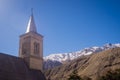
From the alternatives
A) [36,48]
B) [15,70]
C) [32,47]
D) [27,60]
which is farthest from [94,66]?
[15,70]

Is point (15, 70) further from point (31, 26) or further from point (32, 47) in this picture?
point (31, 26)

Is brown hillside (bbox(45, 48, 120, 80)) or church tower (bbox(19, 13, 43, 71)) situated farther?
brown hillside (bbox(45, 48, 120, 80))

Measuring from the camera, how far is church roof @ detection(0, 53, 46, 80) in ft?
151

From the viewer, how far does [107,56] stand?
419ft

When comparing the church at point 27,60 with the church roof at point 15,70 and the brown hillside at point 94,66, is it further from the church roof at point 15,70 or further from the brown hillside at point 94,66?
the brown hillside at point 94,66

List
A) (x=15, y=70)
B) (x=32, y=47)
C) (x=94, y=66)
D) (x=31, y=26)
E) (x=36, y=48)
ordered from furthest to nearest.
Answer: (x=94, y=66)
(x=31, y=26)
(x=36, y=48)
(x=32, y=47)
(x=15, y=70)

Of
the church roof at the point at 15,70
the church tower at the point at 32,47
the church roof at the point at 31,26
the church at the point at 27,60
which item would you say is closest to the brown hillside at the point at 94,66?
the church tower at the point at 32,47

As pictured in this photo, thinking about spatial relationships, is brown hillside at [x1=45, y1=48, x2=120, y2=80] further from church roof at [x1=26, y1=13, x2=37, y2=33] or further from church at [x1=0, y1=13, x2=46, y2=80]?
church roof at [x1=26, y1=13, x2=37, y2=33]

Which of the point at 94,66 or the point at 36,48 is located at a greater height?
the point at 94,66

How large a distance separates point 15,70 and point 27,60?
15.0ft

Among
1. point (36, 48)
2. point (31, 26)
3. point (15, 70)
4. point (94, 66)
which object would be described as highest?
point (94, 66)

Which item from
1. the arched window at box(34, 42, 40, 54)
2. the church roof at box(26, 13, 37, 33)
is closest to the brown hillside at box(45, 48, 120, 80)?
the arched window at box(34, 42, 40, 54)

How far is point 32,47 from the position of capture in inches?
2079


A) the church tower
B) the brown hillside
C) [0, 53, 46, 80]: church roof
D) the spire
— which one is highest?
the brown hillside
